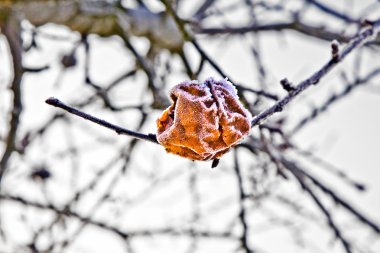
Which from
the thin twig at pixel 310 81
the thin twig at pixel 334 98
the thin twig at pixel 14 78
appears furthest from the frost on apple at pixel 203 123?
the thin twig at pixel 334 98

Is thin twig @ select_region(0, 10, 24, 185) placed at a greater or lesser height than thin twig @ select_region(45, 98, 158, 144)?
lesser

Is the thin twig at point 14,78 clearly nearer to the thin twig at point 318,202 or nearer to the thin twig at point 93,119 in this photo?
the thin twig at point 318,202

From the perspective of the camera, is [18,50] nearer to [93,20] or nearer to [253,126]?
[93,20]

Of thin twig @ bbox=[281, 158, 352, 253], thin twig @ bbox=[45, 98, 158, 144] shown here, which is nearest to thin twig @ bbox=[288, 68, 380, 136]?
thin twig @ bbox=[281, 158, 352, 253]

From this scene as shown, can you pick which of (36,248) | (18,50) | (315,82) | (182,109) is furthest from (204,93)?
(36,248)

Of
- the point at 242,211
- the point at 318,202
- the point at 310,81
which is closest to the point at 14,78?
the point at 242,211

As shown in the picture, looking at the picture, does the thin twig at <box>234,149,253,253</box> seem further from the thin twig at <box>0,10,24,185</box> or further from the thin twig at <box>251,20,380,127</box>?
the thin twig at <box>0,10,24,185</box>

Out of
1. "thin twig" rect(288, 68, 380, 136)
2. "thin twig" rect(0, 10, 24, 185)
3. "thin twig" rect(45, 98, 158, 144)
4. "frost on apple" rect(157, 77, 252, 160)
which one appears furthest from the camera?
"thin twig" rect(288, 68, 380, 136)

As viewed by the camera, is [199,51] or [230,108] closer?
[230,108]
